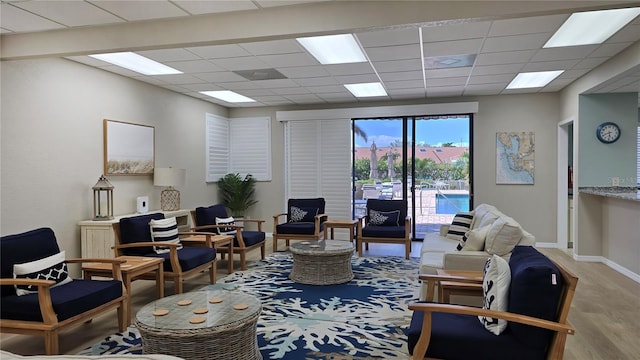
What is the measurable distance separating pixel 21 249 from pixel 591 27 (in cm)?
546

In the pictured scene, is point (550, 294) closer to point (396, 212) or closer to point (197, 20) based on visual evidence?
point (197, 20)

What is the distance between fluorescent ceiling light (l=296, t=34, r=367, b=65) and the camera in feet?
14.2

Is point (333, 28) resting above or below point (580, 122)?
above

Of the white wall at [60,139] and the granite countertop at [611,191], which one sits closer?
the white wall at [60,139]

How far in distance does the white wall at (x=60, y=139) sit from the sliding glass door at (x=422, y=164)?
4.07 m

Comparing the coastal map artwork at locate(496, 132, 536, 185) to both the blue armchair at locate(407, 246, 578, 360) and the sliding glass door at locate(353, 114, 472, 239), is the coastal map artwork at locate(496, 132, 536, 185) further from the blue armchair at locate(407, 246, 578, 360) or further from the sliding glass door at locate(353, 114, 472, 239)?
the blue armchair at locate(407, 246, 578, 360)

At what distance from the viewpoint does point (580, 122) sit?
6000 mm

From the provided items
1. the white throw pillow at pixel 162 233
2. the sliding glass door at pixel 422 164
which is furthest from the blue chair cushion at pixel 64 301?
the sliding glass door at pixel 422 164

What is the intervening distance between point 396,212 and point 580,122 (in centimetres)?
299

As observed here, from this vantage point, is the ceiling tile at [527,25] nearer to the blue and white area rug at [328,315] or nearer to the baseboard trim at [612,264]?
the blue and white area rug at [328,315]

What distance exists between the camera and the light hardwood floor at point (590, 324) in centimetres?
311

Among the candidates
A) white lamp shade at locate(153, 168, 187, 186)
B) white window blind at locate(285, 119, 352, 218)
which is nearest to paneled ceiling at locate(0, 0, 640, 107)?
white window blind at locate(285, 119, 352, 218)

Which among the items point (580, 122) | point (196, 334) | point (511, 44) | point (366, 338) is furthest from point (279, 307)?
point (580, 122)

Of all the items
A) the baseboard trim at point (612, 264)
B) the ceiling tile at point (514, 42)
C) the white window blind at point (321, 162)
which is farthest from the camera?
the white window blind at point (321, 162)
